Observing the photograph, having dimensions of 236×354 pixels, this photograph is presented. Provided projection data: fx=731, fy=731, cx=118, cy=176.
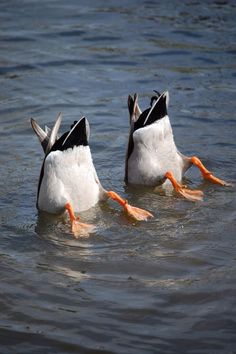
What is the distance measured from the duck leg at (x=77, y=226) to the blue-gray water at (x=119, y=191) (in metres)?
0.11

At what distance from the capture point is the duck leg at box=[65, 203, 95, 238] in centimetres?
689

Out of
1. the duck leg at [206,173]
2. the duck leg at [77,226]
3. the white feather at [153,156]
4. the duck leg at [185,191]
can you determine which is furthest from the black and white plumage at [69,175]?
the duck leg at [206,173]

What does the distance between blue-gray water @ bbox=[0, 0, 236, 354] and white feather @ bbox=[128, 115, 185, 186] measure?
0.21 metres

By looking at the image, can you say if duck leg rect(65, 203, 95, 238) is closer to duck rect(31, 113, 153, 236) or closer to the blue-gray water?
duck rect(31, 113, 153, 236)

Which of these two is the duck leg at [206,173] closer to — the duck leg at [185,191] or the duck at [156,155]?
the duck at [156,155]

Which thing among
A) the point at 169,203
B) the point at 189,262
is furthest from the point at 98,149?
the point at 189,262

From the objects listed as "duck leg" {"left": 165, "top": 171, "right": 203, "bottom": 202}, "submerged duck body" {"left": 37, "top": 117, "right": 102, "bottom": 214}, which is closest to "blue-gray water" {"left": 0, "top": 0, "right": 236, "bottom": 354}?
"duck leg" {"left": 165, "top": 171, "right": 203, "bottom": 202}

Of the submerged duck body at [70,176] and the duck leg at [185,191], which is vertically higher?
the submerged duck body at [70,176]

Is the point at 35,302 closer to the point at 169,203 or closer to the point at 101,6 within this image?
the point at 169,203

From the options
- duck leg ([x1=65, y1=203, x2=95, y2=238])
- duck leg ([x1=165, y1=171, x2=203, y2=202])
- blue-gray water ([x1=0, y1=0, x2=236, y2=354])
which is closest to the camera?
blue-gray water ([x1=0, y1=0, x2=236, y2=354])

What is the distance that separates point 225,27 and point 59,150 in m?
7.68

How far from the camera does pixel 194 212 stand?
7348 millimetres

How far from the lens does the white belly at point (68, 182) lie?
23.5ft

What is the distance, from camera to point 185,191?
7.78 meters
